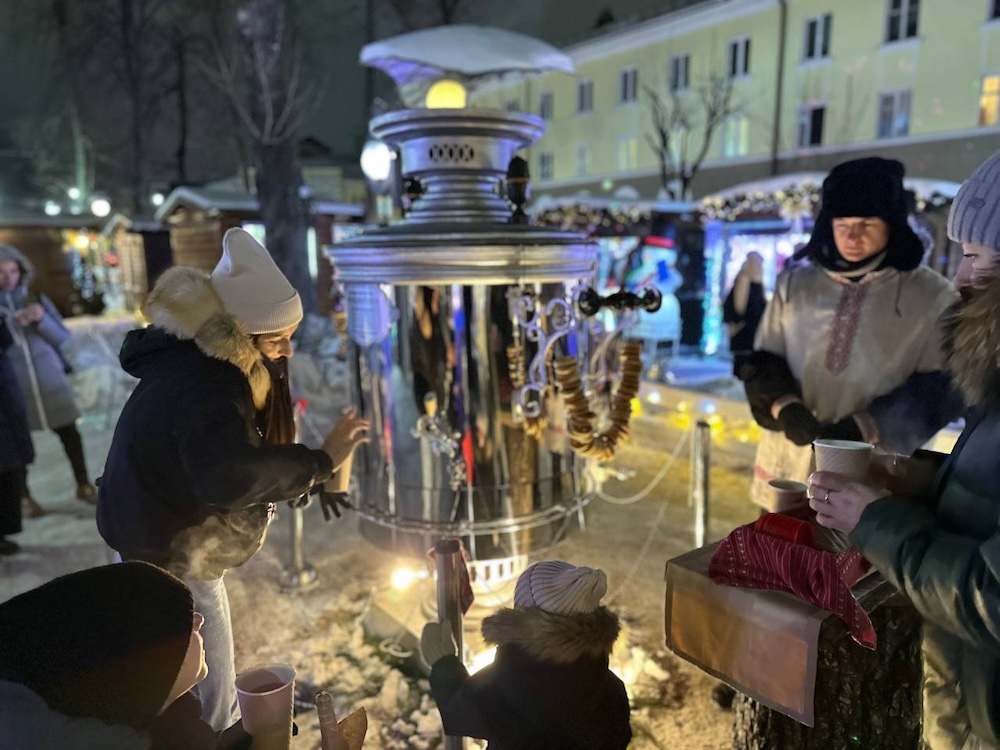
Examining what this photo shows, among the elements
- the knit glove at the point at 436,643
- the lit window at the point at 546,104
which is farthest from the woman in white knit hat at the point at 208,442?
the lit window at the point at 546,104

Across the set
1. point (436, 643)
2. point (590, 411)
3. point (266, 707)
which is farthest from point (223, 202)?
point (266, 707)

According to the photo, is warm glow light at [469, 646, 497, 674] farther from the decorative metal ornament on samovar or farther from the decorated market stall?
the decorated market stall

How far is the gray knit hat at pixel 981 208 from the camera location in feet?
4.82

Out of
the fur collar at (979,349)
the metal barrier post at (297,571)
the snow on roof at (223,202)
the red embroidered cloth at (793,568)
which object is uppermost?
the snow on roof at (223,202)

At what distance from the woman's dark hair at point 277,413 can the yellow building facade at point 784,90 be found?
52.9 ft

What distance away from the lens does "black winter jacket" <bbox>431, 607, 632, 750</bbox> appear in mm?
1688

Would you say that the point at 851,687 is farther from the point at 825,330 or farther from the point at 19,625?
the point at 19,625

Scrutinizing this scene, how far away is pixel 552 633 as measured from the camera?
5.51ft

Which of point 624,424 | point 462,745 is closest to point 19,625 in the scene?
point 462,745

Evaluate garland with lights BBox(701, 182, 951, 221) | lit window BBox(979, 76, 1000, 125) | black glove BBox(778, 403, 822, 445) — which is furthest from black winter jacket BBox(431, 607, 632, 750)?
lit window BBox(979, 76, 1000, 125)

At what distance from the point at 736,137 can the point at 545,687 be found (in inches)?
816

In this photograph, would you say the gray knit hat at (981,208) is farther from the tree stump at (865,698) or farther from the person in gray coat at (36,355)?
the person in gray coat at (36,355)

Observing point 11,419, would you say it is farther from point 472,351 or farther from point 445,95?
point 445,95

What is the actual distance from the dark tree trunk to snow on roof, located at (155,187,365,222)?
4.90 feet
